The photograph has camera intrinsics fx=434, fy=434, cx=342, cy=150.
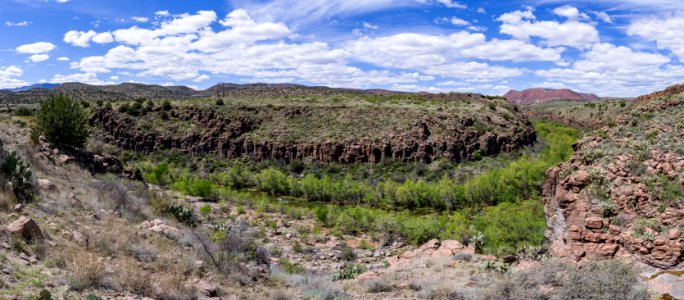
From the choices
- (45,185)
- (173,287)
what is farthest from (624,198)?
(45,185)

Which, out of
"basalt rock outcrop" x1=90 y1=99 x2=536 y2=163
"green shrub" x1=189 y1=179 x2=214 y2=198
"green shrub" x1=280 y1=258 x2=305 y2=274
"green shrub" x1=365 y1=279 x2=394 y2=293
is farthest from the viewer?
"basalt rock outcrop" x1=90 y1=99 x2=536 y2=163

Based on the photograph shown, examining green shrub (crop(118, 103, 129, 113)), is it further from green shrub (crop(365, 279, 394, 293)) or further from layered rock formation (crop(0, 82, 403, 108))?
green shrub (crop(365, 279, 394, 293))

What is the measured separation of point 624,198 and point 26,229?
14907 millimetres

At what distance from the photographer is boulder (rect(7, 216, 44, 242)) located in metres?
8.77

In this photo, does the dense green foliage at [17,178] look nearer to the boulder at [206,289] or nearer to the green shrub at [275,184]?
the boulder at [206,289]

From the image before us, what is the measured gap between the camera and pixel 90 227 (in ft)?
36.3

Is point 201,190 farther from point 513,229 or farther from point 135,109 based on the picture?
point 135,109

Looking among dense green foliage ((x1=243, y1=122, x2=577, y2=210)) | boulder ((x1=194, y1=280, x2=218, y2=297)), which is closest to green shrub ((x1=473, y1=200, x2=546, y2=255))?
dense green foliage ((x1=243, y1=122, x2=577, y2=210))

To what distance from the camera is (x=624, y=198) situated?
1235 cm

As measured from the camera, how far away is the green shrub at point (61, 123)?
2053cm

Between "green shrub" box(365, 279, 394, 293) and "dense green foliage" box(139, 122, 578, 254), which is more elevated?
"green shrub" box(365, 279, 394, 293)

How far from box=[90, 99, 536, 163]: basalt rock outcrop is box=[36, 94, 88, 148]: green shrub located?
32726 millimetres

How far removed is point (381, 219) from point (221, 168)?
31.3 meters

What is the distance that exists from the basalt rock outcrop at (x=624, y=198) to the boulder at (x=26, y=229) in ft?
42.6
